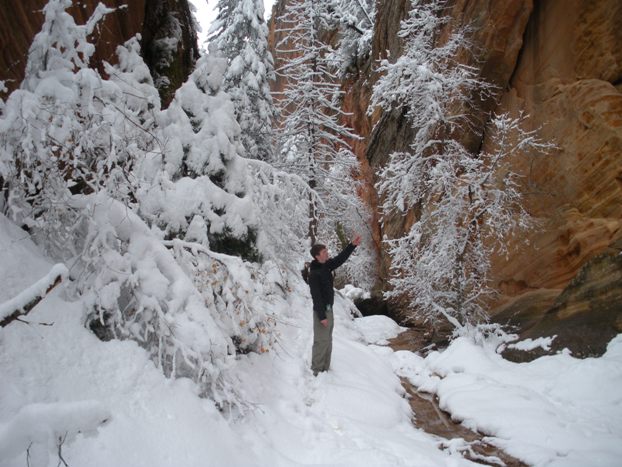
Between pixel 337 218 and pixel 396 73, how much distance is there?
22.5 feet

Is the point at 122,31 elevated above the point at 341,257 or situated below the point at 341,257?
above

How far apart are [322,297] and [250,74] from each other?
1179cm

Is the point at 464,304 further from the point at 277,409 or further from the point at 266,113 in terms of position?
the point at 266,113

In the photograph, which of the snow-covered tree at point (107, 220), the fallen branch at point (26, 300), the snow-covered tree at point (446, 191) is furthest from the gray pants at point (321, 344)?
the snow-covered tree at point (446, 191)

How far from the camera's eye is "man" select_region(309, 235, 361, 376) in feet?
17.9

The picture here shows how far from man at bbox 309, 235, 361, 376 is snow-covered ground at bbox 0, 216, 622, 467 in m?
0.28

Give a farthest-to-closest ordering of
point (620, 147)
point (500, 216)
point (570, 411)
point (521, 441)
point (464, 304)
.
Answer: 1. point (464, 304)
2. point (500, 216)
3. point (620, 147)
4. point (570, 411)
5. point (521, 441)

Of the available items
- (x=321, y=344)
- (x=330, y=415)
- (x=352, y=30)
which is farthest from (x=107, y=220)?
(x=352, y=30)

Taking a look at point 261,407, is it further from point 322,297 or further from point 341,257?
point 341,257

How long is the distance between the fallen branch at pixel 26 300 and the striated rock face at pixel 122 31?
6.10 ft

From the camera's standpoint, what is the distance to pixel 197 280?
408 centimetres

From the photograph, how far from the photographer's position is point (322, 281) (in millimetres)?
5457

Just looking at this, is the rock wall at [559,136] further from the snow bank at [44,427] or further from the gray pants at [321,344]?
the snow bank at [44,427]

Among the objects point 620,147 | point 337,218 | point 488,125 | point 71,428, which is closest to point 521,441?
point 71,428
